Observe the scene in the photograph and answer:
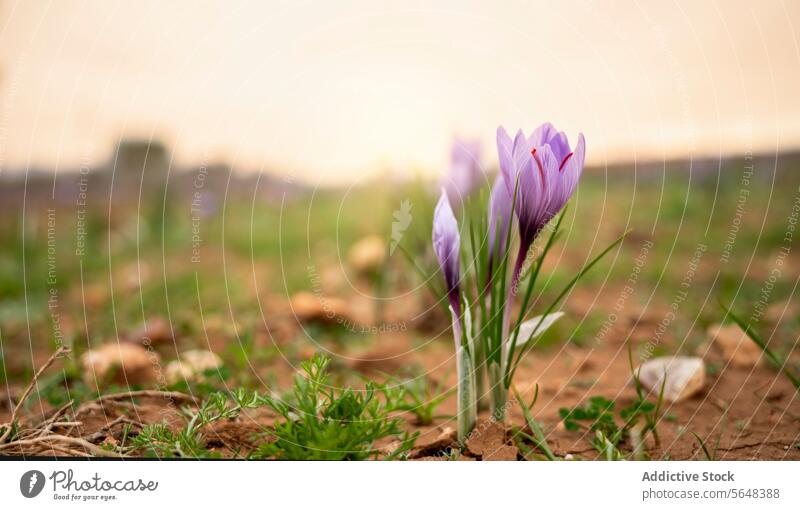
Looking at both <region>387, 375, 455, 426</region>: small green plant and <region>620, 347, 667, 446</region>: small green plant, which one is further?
<region>387, 375, 455, 426</region>: small green plant

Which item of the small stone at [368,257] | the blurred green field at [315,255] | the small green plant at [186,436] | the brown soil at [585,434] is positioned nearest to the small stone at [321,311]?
the blurred green field at [315,255]

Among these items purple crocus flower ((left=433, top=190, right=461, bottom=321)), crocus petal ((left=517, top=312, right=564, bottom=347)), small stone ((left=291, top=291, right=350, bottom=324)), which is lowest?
small stone ((left=291, top=291, right=350, bottom=324))

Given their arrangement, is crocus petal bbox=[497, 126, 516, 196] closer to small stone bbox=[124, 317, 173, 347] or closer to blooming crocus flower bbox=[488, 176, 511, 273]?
blooming crocus flower bbox=[488, 176, 511, 273]

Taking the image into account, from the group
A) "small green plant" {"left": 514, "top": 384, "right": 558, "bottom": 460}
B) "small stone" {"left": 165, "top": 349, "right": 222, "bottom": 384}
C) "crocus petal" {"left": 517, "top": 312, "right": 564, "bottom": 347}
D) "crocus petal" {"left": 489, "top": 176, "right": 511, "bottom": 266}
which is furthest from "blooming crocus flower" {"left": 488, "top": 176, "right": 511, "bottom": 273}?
"small stone" {"left": 165, "top": 349, "right": 222, "bottom": 384}

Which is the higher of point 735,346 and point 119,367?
point 735,346

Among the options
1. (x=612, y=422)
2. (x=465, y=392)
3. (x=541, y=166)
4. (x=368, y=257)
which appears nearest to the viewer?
(x=541, y=166)

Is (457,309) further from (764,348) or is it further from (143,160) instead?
(143,160)

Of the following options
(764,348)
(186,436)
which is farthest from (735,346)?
(186,436)
